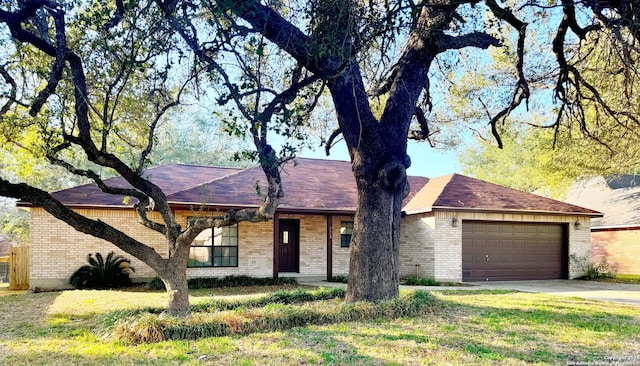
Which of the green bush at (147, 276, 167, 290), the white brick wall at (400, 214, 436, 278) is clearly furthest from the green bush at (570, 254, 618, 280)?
the green bush at (147, 276, 167, 290)

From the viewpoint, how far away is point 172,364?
18.1 ft

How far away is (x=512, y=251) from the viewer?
55.8 feet

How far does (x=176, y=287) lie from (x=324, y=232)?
10227mm

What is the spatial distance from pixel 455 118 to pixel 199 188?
849 centimetres

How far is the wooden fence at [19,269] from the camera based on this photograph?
1565 cm

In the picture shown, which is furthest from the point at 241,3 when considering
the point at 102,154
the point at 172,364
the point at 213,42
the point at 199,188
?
the point at 199,188

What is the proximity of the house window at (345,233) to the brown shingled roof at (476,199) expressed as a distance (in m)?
2.28

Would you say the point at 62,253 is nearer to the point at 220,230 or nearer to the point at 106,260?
the point at 106,260

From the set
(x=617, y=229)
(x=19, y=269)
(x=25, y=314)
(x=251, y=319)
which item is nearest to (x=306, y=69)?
(x=251, y=319)

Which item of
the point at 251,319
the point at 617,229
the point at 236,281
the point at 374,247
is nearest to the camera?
the point at 251,319

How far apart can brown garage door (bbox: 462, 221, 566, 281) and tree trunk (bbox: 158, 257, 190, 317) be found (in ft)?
35.6

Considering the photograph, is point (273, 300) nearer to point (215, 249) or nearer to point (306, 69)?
point (306, 69)

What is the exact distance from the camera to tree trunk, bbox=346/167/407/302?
351 inches

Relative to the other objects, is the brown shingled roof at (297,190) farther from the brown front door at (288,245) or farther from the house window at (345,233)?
the brown front door at (288,245)
